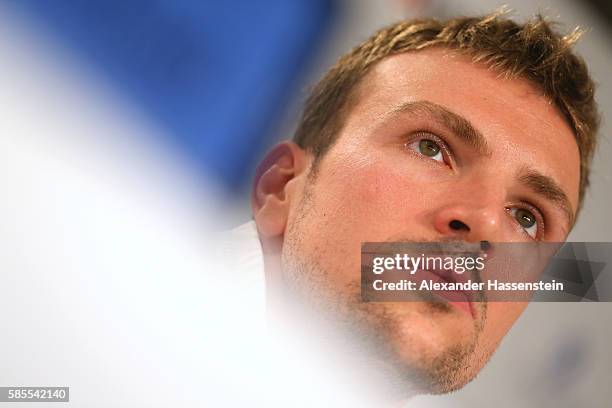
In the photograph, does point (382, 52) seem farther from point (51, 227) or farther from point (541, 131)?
point (51, 227)

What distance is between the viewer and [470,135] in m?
0.81

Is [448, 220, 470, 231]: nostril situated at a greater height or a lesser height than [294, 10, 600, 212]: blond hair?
lesser

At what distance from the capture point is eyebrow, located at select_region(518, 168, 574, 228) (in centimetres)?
81

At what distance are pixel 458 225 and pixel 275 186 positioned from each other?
0.91 ft

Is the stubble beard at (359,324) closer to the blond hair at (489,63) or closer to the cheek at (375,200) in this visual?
the cheek at (375,200)

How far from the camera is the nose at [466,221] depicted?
0.78 meters

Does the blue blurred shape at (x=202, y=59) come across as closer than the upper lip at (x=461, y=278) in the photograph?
No

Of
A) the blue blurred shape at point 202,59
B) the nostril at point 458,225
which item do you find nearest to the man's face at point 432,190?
the nostril at point 458,225

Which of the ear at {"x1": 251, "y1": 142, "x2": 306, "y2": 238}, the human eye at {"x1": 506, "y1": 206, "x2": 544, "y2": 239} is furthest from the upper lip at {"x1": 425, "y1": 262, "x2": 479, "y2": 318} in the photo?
the ear at {"x1": 251, "y1": 142, "x2": 306, "y2": 238}

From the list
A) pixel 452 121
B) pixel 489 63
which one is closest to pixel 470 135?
pixel 452 121

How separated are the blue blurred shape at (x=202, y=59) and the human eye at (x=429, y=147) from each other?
228 mm

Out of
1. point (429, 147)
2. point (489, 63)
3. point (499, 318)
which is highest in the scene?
point (489, 63)

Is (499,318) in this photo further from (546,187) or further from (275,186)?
(275,186)

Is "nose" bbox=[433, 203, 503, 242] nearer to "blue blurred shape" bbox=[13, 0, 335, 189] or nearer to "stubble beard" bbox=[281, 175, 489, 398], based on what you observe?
"stubble beard" bbox=[281, 175, 489, 398]
